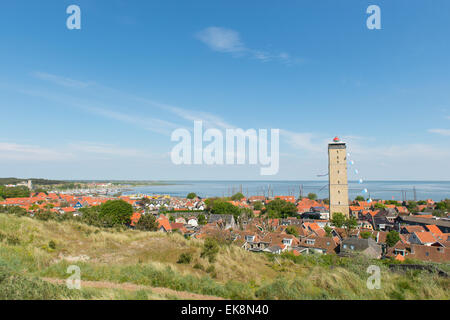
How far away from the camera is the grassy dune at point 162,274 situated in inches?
250

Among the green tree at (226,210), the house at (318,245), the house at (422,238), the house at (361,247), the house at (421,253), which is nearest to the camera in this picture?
the house at (421,253)

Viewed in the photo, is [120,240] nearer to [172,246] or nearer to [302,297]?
[172,246]

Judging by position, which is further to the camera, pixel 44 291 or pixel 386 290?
pixel 386 290

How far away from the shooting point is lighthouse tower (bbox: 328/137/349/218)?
157 ft

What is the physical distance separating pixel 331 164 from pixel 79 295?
49765 mm

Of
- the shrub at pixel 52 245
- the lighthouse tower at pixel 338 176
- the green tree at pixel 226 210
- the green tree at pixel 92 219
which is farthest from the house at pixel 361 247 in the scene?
the green tree at pixel 226 210

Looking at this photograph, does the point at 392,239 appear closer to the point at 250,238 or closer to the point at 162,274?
the point at 250,238

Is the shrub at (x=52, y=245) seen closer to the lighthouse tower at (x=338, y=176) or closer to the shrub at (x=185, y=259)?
the shrub at (x=185, y=259)

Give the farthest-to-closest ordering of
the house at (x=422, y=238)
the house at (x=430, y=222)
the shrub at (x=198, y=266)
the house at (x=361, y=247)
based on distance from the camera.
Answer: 1. the house at (x=430, y=222)
2. the house at (x=422, y=238)
3. the house at (x=361, y=247)
4. the shrub at (x=198, y=266)

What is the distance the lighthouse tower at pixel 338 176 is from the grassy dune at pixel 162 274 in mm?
39147

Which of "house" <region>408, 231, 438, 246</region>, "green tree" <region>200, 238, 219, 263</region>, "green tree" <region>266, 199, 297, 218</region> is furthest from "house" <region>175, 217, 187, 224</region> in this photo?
"green tree" <region>200, 238, 219, 263</region>

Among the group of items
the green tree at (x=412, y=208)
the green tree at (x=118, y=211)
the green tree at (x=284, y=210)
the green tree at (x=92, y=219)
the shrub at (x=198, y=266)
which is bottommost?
the green tree at (x=412, y=208)
